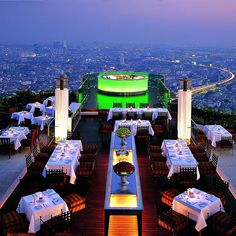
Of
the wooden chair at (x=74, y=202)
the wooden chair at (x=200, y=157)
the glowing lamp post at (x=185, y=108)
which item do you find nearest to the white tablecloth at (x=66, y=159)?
the wooden chair at (x=74, y=202)

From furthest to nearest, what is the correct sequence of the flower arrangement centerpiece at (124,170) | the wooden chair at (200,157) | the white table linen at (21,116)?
the white table linen at (21,116)
the wooden chair at (200,157)
the flower arrangement centerpiece at (124,170)

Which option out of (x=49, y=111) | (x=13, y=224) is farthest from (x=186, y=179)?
(x=49, y=111)

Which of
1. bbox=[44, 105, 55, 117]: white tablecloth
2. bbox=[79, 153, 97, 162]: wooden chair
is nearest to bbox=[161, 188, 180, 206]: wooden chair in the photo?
bbox=[79, 153, 97, 162]: wooden chair

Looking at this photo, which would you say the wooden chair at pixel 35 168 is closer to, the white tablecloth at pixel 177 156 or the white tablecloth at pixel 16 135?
the white tablecloth at pixel 16 135

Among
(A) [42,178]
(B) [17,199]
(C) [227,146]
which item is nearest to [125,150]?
(A) [42,178]

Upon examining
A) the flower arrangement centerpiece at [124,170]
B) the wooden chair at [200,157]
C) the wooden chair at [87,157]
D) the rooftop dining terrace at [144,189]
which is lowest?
the rooftop dining terrace at [144,189]

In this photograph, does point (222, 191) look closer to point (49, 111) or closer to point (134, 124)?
point (134, 124)

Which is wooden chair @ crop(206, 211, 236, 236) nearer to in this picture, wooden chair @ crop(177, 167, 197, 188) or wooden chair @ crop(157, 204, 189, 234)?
wooden chair @ crop(157, 204, 189, 234)
